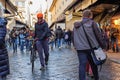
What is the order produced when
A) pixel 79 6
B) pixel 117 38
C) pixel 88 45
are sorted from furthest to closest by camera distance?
pixel 79 6 < pixel 117 38 < pixel 88 45

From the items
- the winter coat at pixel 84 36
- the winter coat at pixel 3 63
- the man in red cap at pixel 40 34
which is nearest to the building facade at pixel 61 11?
the man in red cap at pixel 40 34

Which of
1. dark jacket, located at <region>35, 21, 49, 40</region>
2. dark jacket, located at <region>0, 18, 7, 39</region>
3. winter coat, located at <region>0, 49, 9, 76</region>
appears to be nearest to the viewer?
dark jacket, located at <region>0, 18, 7, 39</region>

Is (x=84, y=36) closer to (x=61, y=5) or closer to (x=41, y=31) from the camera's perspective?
(x=41, y=31)

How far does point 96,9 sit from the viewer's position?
24.5 metres

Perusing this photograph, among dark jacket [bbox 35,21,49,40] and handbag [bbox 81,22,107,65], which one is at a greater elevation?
dark jacket [bbox 35,21,49,40]

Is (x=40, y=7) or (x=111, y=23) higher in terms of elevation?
(x=40, y=7)

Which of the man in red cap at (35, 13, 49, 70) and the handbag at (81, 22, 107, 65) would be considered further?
the man in red cap at (35, 13, 49, 70)

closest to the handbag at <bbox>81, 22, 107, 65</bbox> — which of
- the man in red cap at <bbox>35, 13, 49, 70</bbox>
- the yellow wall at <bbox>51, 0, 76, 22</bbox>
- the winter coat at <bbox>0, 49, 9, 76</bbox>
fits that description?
the winter coat at <bbox>0, 49, 9, 76</bbox>

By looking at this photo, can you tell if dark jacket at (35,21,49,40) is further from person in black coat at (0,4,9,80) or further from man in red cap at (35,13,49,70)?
person in black coat at (0,4,9,80)

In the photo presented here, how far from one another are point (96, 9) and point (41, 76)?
1512 cm

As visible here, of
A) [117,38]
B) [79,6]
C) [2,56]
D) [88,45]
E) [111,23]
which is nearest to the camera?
[2,56]

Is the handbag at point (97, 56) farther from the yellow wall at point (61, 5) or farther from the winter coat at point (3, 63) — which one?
the yellow wall at point (61, 5)

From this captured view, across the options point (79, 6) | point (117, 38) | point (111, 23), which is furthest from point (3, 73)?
point (79, 6)

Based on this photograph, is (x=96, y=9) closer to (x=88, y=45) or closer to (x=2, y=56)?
(x=88, y=45)
